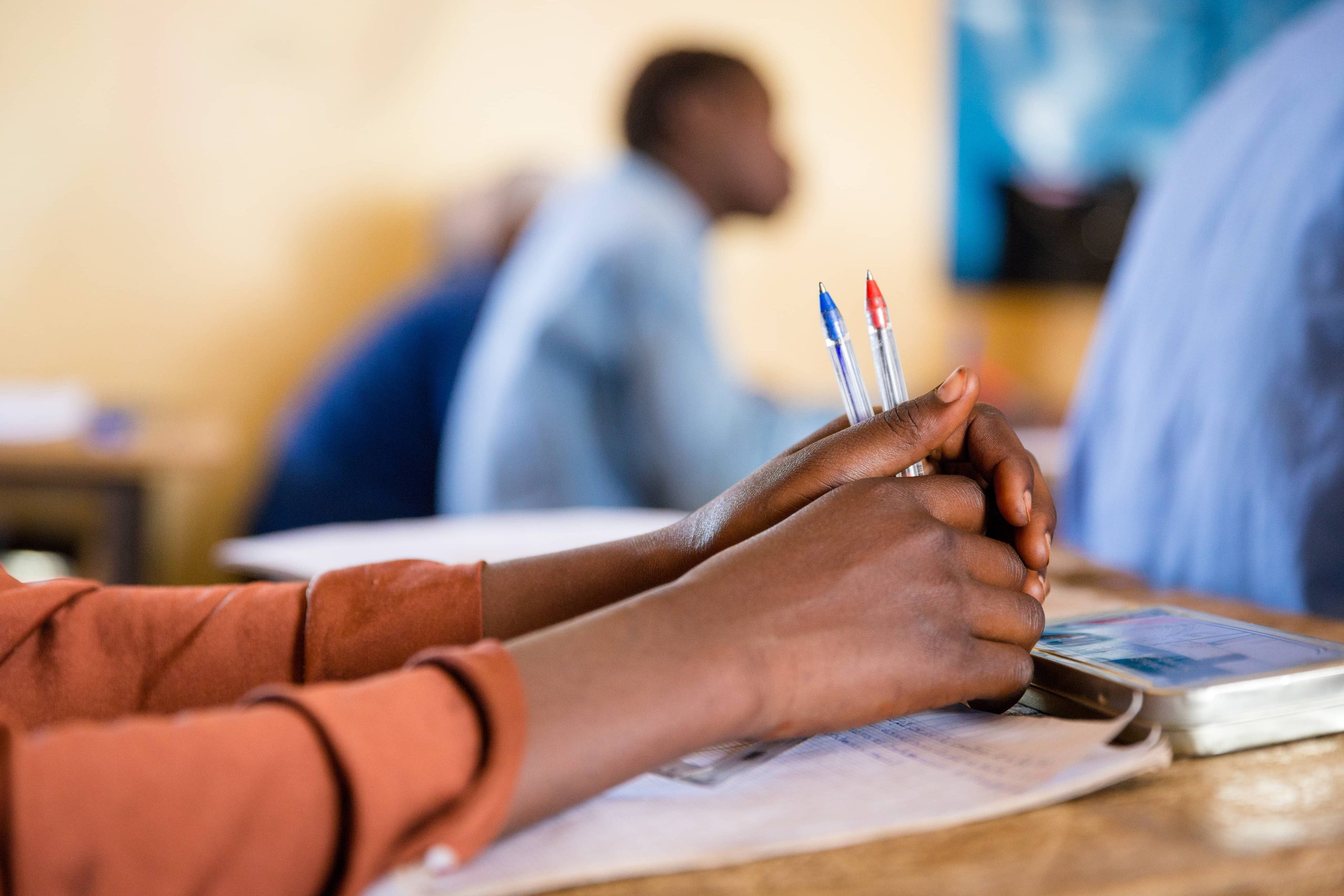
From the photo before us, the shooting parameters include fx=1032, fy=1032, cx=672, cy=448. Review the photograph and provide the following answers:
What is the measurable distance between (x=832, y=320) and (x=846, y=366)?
3 cm

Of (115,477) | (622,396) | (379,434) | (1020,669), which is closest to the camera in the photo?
(1020,669)

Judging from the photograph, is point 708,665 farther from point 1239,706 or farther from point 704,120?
point 704,120

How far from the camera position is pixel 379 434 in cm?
196

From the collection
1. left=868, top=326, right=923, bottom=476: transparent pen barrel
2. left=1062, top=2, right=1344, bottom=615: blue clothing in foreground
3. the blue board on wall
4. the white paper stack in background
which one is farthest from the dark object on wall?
left=868, top=326, right=923, bottom=476: transparent pen barrel

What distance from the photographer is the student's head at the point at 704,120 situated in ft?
5.62

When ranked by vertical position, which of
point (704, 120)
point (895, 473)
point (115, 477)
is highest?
point (704, 120)

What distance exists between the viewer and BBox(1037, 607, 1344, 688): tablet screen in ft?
1.26

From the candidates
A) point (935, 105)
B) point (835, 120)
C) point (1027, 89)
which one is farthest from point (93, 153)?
point (1027, 89)

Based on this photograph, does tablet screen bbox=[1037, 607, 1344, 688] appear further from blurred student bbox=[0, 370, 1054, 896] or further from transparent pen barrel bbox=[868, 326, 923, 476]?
transparent pen barrel bbox=[868, 326, 923, 476]

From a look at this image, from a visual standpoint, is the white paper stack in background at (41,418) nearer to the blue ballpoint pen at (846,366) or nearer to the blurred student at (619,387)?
the blurred student at (619,387)

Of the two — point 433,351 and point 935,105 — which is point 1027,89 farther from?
point 433,351

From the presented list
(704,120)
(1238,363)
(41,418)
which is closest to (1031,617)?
(1238,363)

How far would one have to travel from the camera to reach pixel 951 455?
501 mm

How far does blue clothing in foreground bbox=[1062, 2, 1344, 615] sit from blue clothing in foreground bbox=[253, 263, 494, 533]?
4.33 ft
